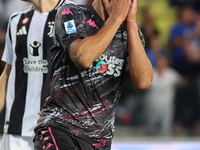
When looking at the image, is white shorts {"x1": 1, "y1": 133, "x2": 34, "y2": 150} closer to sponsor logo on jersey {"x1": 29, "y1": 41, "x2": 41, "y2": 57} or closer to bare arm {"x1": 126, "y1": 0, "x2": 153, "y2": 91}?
sponsor logo on jersey {"x1": 29, "y1": 41, "x2": 41, "y2": 57}

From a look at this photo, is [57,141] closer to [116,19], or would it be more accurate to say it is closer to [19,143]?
[116,19]

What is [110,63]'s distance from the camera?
6.95 feet

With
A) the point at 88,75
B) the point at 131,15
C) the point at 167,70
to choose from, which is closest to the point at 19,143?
the point at 88,75

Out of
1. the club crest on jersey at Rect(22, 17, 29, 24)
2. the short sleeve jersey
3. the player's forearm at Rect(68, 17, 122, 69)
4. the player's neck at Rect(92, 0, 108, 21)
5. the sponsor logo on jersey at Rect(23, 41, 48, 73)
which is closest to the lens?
the player's forearm at Rect(68, 17, 122, 69)

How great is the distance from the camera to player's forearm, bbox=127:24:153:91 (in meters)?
2.08

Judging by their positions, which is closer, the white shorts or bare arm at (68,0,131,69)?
bare arm at (68,0,131,69)

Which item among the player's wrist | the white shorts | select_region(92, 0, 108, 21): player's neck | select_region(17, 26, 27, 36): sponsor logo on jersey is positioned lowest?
the white shorts

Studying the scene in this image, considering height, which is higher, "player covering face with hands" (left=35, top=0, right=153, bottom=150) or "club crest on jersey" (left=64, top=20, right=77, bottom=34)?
"club crest on jersey" (left=64, top=20, right=77, bottom=34)

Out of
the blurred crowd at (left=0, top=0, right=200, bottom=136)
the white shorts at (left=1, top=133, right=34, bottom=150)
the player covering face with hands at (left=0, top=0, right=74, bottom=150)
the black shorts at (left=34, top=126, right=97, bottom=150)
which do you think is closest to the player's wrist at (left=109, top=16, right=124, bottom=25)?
the black shorts at (left=34, top=126, right=97, bottom=150)

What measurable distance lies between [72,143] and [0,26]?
4309mm

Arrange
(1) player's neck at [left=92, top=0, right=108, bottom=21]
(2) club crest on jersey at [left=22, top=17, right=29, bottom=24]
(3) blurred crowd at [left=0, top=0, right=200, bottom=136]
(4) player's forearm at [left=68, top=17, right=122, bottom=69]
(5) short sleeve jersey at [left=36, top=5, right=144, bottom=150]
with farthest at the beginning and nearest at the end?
1. (3) blurred crowd at [left=0, top=0, right=200, bottom=136]
2. (2) club crest on jersey at [left=22, top=17, right=29, bottom=24]
3. (1) player's neck at [left=92, top=0, right=108, bottom=21]
4. (5) short sleeve jersey at [left=36, top=5, right=144, bottom=150]
5. (4) player's forearm at [left=68, top=17, right=122, bottom=69]

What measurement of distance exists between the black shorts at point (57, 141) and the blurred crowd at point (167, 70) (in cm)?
392

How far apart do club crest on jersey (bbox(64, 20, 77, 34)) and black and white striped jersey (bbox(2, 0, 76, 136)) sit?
0.82 m

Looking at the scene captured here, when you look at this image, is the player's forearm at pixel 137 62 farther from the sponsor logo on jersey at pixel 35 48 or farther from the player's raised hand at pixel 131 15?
the sponsor logo on jersey at pixel 35 48
